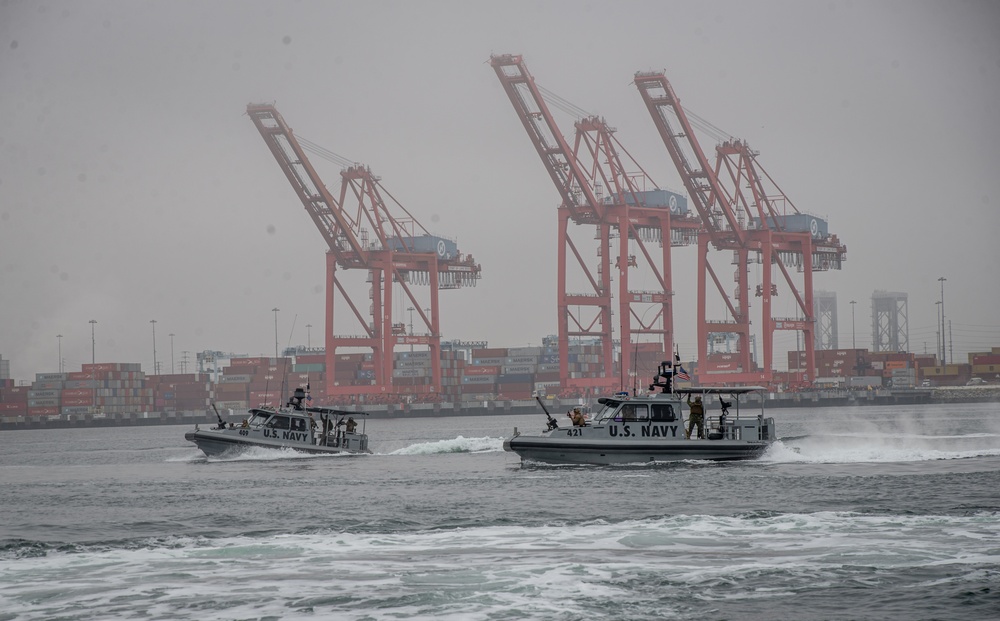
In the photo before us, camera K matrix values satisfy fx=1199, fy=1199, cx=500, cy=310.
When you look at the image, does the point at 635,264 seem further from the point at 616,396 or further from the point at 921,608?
the point at 921,608

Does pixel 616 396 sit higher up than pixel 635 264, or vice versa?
pixel 635 264

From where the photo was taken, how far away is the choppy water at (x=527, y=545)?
52.3 feet

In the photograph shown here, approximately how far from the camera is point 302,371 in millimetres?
152750

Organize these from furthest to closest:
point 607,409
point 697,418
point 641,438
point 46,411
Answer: point 46,411 → point 607,409 → point 697,418 → point 641,438

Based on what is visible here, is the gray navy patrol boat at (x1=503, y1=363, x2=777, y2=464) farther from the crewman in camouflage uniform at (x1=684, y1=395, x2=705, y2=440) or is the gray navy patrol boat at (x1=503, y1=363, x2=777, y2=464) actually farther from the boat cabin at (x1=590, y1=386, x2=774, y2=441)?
the crewman in camouflage uniform at (x1=684, y1=395, x2=705, y2=440)

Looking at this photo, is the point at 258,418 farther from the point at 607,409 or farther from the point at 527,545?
the point at 527,545

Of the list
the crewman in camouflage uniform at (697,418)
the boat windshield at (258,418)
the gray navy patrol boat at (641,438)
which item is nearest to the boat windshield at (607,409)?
the gray navy patrol boat at (641,438)

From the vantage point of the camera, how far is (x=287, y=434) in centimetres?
4291

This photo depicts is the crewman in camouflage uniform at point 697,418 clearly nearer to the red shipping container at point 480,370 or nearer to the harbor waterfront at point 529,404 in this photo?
the harbor waterfront at point 529,404

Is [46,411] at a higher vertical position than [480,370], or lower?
lower

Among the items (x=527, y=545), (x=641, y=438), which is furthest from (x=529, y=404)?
(x=527, y=545)

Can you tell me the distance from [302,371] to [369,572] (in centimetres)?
13649

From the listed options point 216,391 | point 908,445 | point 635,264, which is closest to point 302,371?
point 216,391

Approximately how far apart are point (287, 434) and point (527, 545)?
23865mm
